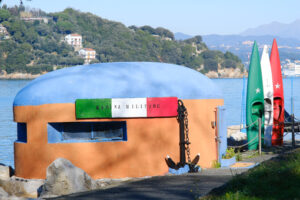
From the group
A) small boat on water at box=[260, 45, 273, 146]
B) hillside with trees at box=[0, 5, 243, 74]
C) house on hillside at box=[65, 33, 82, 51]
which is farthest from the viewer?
house on hillside at box=[65, 33, 82, 51]

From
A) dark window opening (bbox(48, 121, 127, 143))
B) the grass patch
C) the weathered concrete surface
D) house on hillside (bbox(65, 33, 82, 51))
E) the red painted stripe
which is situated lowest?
the weathered concrete surface

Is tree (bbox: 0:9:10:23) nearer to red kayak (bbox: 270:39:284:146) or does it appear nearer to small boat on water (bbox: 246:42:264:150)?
red kayak (bbox: 270:39:284:146)

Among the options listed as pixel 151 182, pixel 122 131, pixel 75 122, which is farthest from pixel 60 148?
pixel 151 182

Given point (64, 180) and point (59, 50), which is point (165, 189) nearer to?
point (64, 180)

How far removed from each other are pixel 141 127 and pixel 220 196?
217 inches

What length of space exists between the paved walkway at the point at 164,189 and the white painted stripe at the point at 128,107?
85.4 inches

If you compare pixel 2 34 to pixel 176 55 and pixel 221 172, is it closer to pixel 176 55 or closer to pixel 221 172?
pixel 176 55

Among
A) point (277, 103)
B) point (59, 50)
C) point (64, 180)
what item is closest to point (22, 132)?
point (64, 180)

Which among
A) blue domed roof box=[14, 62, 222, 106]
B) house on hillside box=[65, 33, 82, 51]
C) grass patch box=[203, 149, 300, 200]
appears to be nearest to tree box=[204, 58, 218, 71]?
house on hillside box=[65, 33, 82, 51]

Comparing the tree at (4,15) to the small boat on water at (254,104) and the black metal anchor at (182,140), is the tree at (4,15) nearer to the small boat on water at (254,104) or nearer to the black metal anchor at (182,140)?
the small boat on water at (254,104)

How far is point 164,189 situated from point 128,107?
12.0ft

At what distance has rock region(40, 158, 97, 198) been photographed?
10.7 metres

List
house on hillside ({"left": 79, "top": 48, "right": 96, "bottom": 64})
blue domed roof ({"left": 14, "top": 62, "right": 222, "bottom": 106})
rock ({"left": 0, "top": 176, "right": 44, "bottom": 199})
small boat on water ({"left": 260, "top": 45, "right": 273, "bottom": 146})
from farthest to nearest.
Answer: house on hillside ({"left": 79, "top": 48, "right": 96, "bottom": 64}) → small boat on water ({"left": 260, "top": 45, "right": 273, "bottom": 146}) → blue domed roof ({"left": 14, "top": 62, "right": 222, "bottom": 106}) → rock ({"left": 0, "top": 176, "right": 44, "bottom": 199})

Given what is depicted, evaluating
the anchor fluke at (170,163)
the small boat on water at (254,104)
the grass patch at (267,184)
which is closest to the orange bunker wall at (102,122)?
the anchor fluke at (170,163)
